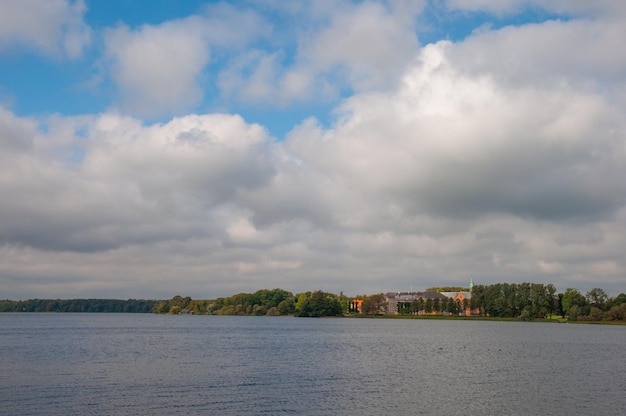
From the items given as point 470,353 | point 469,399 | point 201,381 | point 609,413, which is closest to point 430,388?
point 469,399

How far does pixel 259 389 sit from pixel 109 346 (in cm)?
4916

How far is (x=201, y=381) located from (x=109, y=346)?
43.3 metres

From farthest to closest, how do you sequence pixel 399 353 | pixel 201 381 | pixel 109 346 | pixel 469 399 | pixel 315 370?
pixel 109 346, pixel 399 353, pixel 315 370, pixel 201 381, pixel 469 399

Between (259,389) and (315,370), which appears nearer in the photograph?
(259,389)

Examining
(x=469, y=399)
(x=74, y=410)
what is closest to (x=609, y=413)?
(x=469, y=399)

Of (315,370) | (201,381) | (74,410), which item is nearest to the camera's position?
(74,410)

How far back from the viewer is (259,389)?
161 ft

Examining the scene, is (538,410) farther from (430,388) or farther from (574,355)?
(574,355)

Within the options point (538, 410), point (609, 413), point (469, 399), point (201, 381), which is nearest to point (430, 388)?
point (469, 399)

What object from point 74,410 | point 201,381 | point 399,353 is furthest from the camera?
point 399,353

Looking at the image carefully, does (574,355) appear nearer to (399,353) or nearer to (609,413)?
(399,353)

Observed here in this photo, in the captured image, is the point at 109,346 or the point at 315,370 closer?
the point at 315,370

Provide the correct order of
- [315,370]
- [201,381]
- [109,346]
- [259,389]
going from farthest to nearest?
1. [109,346]
2. [315,370]
3. [201,381]
4. [259,389]

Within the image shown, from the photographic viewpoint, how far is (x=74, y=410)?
→ 3916 centimetres
